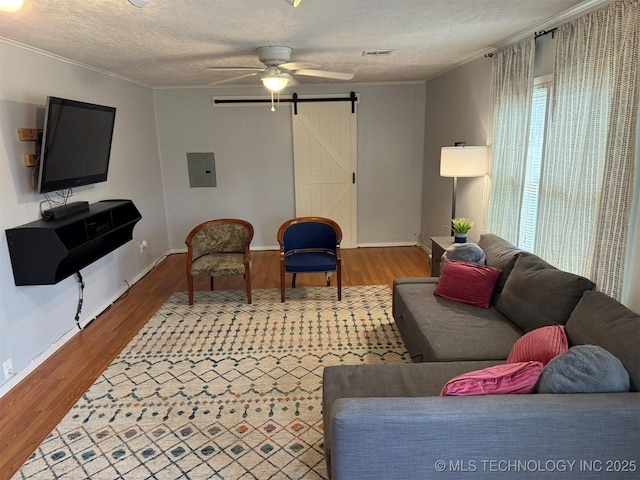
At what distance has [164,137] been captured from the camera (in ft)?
19.3

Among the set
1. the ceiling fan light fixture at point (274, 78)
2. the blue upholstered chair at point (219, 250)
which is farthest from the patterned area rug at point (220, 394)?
the ceiling fan light fixture at point (274, 78)

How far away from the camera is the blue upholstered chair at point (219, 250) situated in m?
4.14

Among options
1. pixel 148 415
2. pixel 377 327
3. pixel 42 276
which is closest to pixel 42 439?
pixel 148 415

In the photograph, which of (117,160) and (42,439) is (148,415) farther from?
(117,160)

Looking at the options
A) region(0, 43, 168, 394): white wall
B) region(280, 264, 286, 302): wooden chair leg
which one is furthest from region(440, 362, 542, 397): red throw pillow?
region(0, 43, 168, 394): white wall

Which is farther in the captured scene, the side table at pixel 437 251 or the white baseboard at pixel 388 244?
the white baseboard at pixel 388 244

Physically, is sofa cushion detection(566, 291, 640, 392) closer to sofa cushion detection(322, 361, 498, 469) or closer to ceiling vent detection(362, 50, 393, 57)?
sofa cushion detection(322, 361, 498, 469)

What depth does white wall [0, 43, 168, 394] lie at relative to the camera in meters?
2.87

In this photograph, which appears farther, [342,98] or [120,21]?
[342,98]

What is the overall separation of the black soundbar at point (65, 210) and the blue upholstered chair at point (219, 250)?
3.33 ft

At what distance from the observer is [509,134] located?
344 centimetres

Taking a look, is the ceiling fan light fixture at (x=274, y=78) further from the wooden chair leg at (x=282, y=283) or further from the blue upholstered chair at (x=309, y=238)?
the wooden chair leg at (x=282, y=283)

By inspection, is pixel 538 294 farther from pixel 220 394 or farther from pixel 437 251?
pixel 220 394

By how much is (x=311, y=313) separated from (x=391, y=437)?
2.55 meters
